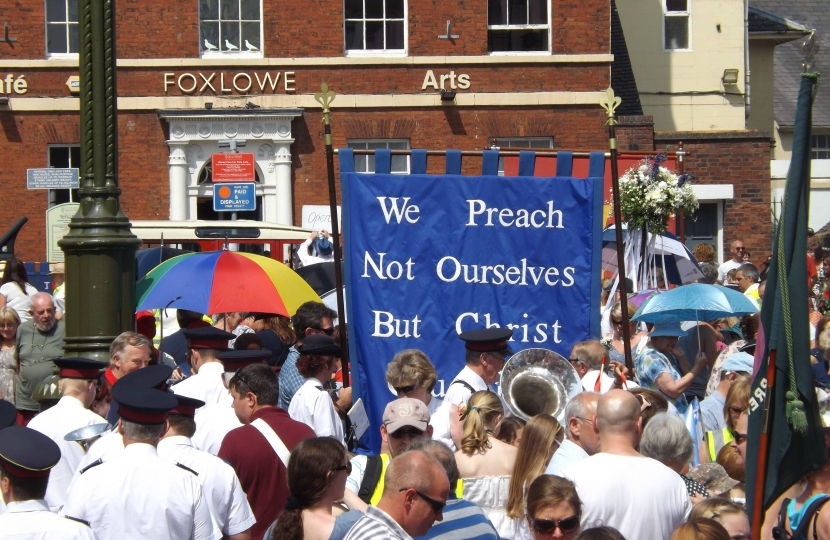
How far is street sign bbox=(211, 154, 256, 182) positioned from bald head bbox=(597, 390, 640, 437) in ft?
40.0

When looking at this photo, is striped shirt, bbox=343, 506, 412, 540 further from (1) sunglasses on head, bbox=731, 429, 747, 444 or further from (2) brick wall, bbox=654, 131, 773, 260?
(2) brick wall, bbox=654, 131, 773, 260

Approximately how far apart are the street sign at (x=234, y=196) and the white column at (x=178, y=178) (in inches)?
200

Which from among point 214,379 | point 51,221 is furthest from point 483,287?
point 51,221

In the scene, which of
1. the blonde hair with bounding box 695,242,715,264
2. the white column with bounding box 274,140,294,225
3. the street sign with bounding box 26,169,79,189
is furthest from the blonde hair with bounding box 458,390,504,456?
the white column with bounding box 274,140,294,225

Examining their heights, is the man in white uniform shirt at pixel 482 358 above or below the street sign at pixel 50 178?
below

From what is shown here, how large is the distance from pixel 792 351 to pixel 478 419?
189cm

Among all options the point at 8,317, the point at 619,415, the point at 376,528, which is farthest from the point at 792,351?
the point at 8,317

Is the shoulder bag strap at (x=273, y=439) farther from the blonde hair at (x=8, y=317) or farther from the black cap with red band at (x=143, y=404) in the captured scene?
the blonde hair at (x=8, y=317)

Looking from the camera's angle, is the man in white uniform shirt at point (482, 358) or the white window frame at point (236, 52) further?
the white window frame at point (236, 52)

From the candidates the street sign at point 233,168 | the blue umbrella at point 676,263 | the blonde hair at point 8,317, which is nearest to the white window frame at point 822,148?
the blue umbrella at point 676,263

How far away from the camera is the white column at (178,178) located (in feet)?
66.4

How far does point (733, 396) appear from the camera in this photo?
245 inches

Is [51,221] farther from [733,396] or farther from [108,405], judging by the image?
[733,396]

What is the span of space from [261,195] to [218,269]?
40.2 feet
